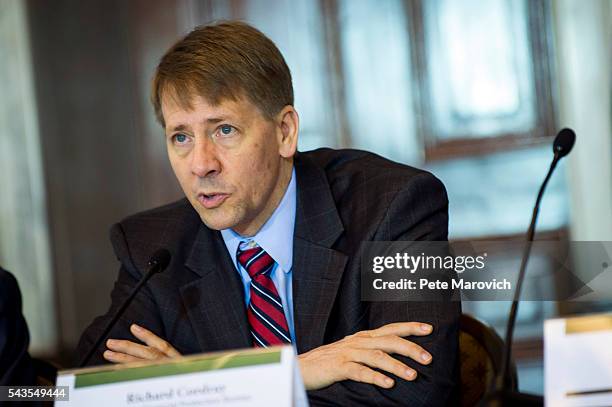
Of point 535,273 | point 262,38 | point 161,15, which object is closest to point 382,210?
point 262,38

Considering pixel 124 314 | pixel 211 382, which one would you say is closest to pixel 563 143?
pixel 211 382

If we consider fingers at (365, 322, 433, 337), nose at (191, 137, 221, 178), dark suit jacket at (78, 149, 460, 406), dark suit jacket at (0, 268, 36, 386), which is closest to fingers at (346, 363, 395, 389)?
fingers at (365, 322, 433, 337)

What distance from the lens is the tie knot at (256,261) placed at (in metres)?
2.55

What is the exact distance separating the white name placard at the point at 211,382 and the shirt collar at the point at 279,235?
0.94m

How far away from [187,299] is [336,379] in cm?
62

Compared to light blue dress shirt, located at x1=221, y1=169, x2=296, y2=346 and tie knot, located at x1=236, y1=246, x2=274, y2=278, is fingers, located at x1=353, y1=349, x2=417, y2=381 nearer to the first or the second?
light blue dress shirt, located at x1=221, y1=169, x2=296, y2=346

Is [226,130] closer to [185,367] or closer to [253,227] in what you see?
[253,227]

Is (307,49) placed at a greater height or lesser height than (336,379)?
greater

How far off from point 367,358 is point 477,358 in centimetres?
50

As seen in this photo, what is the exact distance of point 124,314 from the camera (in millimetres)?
2555

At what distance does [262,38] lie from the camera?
8.24 ft

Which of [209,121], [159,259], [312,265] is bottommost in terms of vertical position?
[312,265]

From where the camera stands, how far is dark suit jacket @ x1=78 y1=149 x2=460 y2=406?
2.42 metres

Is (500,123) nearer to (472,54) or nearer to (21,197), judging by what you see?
(472,54)
